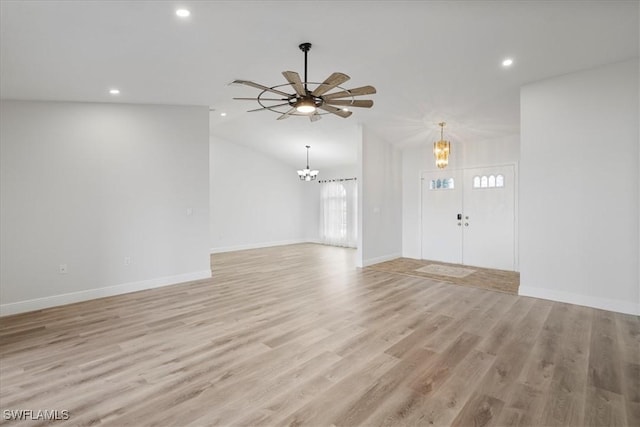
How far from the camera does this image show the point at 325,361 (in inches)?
104

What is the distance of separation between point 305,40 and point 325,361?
3.25 m

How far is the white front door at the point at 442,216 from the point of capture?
7027 mm

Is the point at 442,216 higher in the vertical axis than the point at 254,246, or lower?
higher

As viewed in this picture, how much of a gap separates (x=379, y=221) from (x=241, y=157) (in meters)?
4.80

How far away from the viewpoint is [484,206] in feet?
21.7

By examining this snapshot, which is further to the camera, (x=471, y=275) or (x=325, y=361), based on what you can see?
(x=471, y=275)

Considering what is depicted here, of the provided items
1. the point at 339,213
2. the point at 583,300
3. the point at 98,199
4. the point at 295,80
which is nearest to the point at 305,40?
the point at 295,80

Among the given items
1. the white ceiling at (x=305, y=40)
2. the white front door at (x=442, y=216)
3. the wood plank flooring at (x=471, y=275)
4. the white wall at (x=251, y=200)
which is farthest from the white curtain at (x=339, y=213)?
the white ceiling at (x=305, y=40)

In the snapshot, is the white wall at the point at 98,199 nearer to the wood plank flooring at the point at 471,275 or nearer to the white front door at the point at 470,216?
the wood plank flooring at the point at 471,275

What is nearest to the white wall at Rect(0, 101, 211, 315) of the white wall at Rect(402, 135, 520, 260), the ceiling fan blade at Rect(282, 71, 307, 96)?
the ceiling fan blade at Rect(282, 71, 307, 96)

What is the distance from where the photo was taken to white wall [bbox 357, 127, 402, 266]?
6.59 metres

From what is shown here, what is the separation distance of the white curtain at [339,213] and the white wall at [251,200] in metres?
0.90

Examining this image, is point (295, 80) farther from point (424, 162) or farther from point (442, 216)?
point (442, 216)

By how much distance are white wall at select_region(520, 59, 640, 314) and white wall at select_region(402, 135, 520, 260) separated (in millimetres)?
1993
